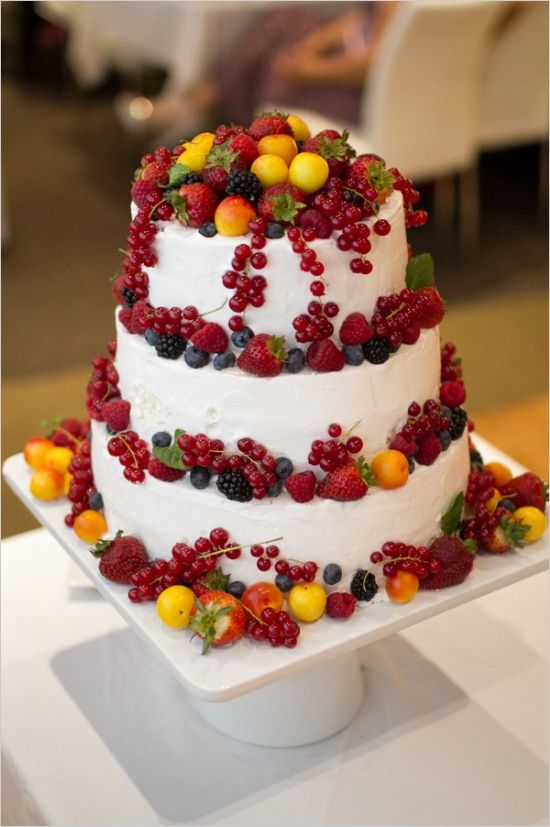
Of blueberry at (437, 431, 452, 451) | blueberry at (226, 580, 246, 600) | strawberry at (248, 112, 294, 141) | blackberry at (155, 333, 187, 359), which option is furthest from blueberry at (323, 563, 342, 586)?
strawberry at (248, 112, 294, 141)

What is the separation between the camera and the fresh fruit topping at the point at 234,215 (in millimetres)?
1398

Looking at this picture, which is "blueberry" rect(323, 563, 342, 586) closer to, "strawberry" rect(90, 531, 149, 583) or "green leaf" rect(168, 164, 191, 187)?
"strawberry" rect(90, 531, 149, 583)

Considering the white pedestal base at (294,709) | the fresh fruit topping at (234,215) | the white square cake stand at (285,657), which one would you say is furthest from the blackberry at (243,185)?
the white pedestal base at (294,709)

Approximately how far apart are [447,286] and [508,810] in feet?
9.59

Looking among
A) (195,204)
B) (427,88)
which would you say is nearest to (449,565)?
(195,204)

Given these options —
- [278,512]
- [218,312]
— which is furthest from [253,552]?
[218,312]

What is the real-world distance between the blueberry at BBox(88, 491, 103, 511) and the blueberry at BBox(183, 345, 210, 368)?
34 cm

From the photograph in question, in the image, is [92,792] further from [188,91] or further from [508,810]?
[188,91]

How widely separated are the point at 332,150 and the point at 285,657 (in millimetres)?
643

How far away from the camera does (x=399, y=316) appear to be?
4.87 feet

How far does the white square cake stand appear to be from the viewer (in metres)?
1.42

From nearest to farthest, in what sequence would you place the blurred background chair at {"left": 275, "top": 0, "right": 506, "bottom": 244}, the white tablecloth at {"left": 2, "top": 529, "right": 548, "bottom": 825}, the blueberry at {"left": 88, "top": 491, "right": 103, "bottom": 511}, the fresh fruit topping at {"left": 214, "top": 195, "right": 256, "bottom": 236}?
the fresh fruit topping at {"left": 214, "top": 195, "right": 256, "bottom": 236} < the white tablecloth at {"left": 2, "top": 529, "right": 548, "bottom": 825} < the blueberry at {"left": 88, "top": 491, "right": 103, "bottom": 511} < the blurred background chair at {"left": 275, "top": 0, "right": 506, "bottom": 244}

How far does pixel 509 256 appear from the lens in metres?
4.53

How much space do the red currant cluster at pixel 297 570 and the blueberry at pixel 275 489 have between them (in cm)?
9
